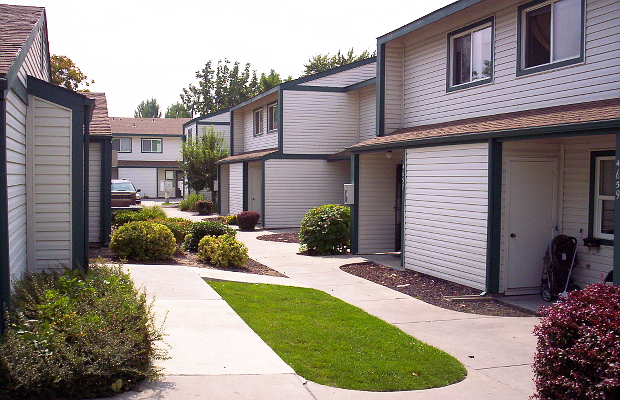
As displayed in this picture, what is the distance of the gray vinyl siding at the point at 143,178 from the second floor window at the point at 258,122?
2563 centimetres

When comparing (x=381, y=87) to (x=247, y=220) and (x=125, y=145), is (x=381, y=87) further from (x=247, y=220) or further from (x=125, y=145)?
(x=125, y=145)

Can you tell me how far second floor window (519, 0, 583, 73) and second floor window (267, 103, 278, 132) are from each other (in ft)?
51.8

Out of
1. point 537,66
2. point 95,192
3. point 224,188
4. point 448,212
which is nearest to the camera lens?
point 537,66

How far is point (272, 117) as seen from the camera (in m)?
27.0

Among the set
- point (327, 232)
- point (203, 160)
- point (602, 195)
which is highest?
point (203, 160)

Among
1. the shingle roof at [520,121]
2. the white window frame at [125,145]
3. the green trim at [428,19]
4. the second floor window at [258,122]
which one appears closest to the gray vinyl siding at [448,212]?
the shingle roof at [520,121]

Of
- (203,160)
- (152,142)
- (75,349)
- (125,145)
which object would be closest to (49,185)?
(75,349)

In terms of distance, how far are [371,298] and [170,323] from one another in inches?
161

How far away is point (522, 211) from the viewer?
36.0ft

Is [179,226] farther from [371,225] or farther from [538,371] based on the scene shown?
[538,371]

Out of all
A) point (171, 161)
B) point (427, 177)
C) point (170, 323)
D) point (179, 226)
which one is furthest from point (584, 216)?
point (171, 161)

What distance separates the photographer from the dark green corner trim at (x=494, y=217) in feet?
35.3

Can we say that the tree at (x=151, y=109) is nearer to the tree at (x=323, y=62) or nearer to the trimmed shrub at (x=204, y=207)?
the tree at (x=323, y=62)

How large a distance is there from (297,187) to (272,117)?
3898 mm
